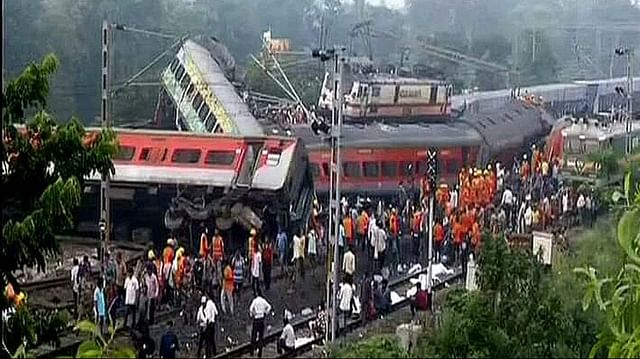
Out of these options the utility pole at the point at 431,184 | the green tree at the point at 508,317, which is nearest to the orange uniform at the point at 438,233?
the utility pole at the point at 431,184

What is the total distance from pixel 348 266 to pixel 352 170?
98 cm

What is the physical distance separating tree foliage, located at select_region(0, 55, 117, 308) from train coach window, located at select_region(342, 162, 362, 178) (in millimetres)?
2855

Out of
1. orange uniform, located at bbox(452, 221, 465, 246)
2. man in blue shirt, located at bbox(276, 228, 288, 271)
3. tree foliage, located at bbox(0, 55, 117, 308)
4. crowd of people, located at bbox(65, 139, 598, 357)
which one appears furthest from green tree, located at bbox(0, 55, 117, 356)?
orange uniform, located at bbox(452, 221, 465, 246)

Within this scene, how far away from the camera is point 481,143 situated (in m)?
7.12

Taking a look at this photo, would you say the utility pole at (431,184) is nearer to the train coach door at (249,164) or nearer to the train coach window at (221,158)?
the train coach door at (249,164)

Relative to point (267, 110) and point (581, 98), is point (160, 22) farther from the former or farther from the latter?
point (581, 98)

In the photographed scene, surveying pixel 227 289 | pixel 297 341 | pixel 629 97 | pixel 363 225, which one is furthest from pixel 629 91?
pixel 297 341

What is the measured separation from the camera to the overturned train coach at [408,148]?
20.0 feet

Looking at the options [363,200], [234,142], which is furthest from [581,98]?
[234,142]

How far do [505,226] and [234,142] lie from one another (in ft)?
5.19

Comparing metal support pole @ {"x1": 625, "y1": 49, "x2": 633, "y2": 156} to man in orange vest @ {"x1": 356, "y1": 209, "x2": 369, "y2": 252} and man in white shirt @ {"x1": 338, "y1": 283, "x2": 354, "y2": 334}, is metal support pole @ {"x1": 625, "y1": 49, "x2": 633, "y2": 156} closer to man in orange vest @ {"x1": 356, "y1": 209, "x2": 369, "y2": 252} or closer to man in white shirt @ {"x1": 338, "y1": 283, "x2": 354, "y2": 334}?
man in orange vest @ {"x1": 356, "y1": 209, "x2": 369, "y2": 252}

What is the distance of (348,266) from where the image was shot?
211 inches

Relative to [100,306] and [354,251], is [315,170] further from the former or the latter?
[100,306]

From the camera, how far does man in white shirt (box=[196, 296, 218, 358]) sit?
4.68 meters
